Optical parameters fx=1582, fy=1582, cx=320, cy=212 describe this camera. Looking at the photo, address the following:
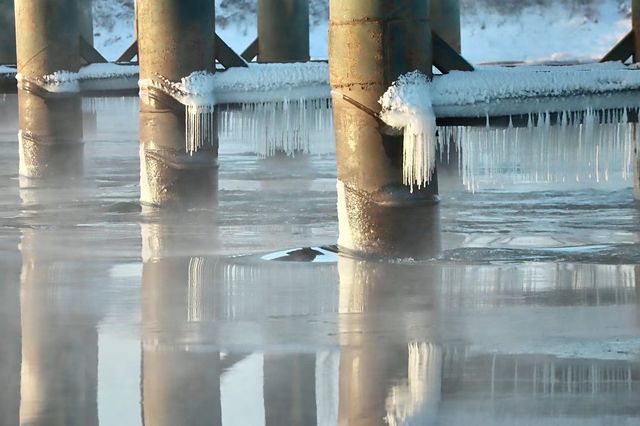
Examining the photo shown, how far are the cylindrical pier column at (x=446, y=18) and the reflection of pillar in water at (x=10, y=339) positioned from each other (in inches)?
347

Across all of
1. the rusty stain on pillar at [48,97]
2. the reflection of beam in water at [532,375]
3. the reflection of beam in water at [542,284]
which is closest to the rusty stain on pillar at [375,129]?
the reflection of beam in water at [542,284]

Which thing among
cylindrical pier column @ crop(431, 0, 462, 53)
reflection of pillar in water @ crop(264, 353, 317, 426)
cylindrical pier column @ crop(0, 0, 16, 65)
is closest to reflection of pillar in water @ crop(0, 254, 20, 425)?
reflection of pillar in water @ crop(264, 353, 317, 426)

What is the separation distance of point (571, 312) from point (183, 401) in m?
2.56

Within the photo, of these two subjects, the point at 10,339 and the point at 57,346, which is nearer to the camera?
the point at 57,346

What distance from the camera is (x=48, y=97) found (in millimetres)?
16750

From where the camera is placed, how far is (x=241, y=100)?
1329 cm

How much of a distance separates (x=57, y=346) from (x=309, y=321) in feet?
4.16

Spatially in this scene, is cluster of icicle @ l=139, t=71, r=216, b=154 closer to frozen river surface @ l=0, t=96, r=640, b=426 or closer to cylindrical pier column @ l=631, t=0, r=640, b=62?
frozen river surface @ l=0, t=96, r=640, b=426

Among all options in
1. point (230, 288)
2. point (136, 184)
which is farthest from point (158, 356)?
point (136, 184)

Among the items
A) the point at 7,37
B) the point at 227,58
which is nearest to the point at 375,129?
the point at 227,58

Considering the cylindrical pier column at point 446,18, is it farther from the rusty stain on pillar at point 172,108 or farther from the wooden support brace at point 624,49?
the wooden support brace at point 624,49

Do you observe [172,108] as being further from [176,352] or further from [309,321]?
[176,352]

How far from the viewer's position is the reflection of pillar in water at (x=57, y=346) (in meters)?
5.87

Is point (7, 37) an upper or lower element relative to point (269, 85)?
upper
